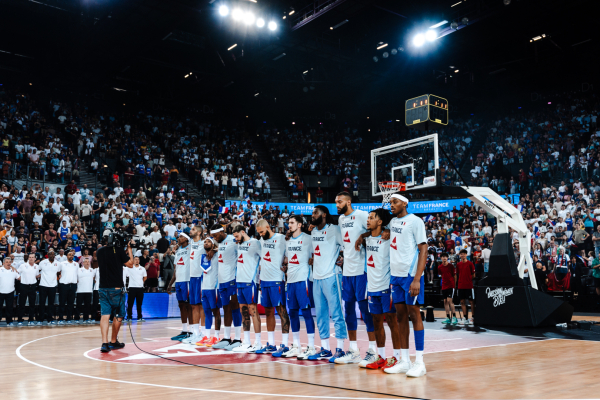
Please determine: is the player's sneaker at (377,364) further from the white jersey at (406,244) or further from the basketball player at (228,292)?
the basketball player at (228,292)

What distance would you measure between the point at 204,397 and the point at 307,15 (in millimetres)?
19989

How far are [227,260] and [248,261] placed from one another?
50cm

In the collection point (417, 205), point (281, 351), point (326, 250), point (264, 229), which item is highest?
point (417, 205)

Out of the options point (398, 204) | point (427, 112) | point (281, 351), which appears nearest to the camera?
point (398, 204)

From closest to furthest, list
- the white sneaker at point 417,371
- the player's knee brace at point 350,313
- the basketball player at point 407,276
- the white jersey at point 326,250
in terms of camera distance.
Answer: the white sneaker at point 417,371 < the basketball player at point 407,276 < the player's knee brace at point 350,313 < the white jersey at point 326,250

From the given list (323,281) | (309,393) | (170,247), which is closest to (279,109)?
(170,247)

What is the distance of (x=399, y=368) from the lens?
643 centimetres

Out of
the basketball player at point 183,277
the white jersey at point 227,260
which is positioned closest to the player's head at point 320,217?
the white jersey at point 227,260

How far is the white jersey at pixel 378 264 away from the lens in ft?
22.3

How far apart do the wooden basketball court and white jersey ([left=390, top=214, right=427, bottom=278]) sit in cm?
137

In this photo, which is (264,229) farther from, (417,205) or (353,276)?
(417,205)

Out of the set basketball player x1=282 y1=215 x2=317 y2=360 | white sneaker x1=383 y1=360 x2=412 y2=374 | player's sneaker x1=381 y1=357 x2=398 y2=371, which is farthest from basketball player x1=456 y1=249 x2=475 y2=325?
white sneaker x1=383 y1=360 x2=412 y2=374

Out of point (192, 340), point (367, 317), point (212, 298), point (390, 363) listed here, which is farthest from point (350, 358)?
point (192, 340)

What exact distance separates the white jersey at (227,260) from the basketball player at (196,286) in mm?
654
